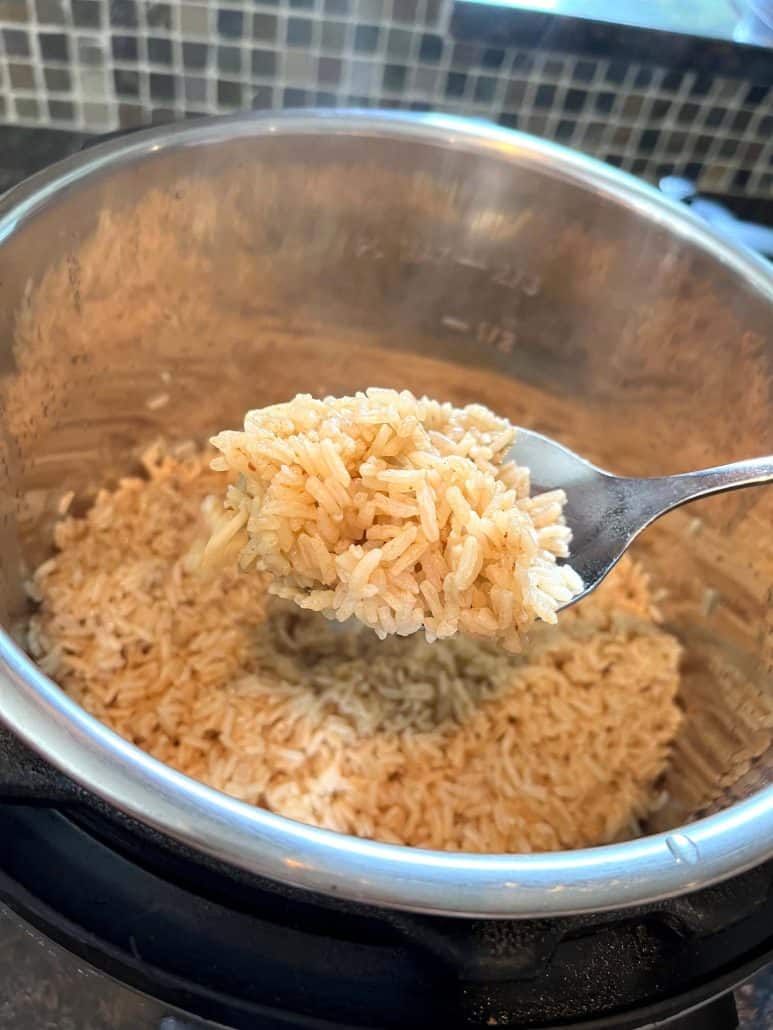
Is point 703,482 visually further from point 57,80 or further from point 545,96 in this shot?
point 57,80

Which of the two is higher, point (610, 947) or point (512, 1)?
point (512, 1)

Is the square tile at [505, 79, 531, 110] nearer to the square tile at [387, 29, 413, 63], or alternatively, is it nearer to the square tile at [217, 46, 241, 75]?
the square tile at [387, 29, 413, 63]

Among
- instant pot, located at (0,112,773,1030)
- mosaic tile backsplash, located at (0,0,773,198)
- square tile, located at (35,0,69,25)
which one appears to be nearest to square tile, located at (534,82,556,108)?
mosaic tile backsplash, located at (0,0,773,198)

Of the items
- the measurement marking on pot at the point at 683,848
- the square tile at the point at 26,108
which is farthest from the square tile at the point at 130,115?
the measurement marking on pot at the point at 683,848

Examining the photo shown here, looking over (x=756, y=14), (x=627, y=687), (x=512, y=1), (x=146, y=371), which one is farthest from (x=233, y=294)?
(x=756, y=14)

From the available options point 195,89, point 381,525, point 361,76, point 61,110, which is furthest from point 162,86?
point 381,525

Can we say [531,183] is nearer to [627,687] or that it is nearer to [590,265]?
[590,265]

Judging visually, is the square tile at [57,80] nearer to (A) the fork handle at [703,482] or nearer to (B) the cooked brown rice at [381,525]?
(B) the cooked brown rice at [381,525]
